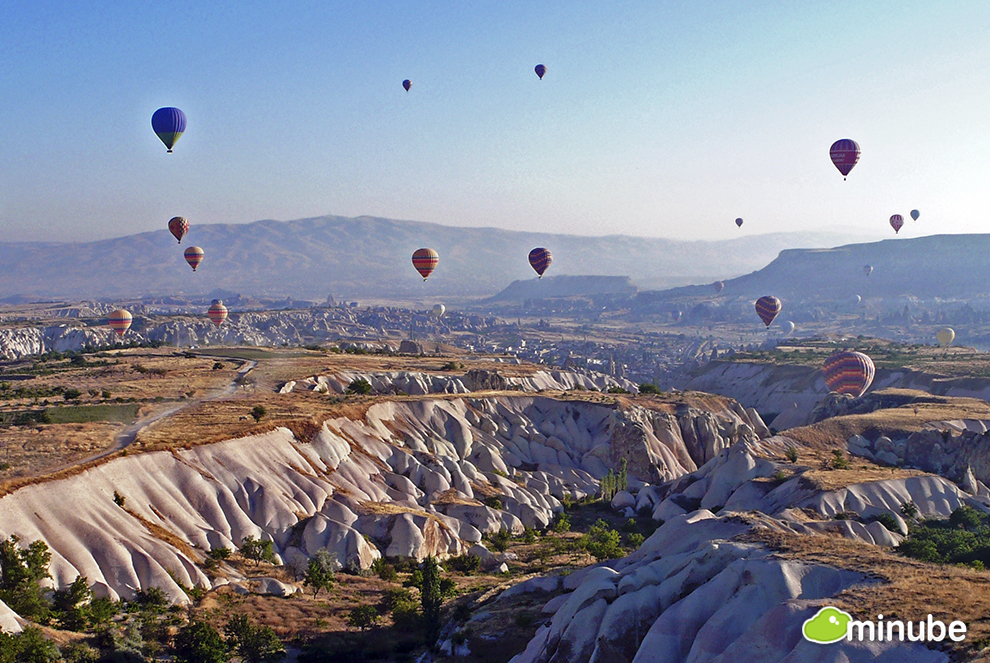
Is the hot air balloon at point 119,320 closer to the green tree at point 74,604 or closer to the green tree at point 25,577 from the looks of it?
the green tree at point 25,577

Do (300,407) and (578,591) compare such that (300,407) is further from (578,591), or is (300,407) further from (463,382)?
(578,591)


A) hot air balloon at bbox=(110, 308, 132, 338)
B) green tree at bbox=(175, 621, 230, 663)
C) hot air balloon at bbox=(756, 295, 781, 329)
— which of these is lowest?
green tree at bbox=(175, 621, 230, 663)

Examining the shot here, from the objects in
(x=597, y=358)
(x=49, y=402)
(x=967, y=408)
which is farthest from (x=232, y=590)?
(x=597, y=358)

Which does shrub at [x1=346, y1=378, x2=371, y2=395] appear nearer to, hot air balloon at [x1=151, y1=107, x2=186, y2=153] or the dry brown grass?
hot air balloon at [x1=151, y1=107, x2=186, y2=153]

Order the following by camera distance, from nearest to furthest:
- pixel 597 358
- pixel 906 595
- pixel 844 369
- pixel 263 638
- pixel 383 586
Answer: pixel 906 595 → pixel 263 638 → pixel 383 586 → pixel 844 369 → pixel 597 358

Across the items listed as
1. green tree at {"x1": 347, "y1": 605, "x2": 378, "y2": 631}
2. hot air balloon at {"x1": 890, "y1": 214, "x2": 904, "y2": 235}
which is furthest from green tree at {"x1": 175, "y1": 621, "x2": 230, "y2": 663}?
hot air balloon at {"x1": 890, "y1": 214, "x2": 904, "y2": 235}

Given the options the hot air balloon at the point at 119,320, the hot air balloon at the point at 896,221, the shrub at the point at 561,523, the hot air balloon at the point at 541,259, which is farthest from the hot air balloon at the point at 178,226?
the hot air balloon at the point at 896,221

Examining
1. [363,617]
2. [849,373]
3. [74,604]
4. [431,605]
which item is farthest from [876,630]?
[849,373]
